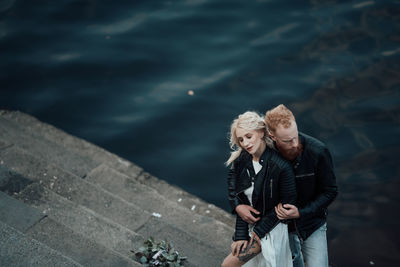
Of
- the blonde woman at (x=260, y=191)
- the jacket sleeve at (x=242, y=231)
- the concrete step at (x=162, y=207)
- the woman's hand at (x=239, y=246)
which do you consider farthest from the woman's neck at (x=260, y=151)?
the concrete step at (x=162, y=207)

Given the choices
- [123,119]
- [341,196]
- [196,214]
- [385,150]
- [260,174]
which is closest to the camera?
[260,174]

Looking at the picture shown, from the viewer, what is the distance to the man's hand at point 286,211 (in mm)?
3436

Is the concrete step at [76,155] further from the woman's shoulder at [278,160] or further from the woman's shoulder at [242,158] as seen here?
the woman's shoulder at [278,160]

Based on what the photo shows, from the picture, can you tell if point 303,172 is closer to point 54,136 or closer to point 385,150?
point 385,150

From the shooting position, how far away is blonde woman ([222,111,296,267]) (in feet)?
11.3

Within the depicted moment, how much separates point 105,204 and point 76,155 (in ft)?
4.29

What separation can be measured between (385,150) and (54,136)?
16.3 ft

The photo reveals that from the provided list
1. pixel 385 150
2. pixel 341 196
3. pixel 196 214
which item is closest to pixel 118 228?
pixel 196 214

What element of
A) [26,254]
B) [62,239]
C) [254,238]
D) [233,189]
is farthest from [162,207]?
[26,254]

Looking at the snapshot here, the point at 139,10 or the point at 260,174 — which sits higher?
the point at 260,174

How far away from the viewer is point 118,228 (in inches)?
177

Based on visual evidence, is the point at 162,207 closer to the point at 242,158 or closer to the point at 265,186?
the point at 242,158

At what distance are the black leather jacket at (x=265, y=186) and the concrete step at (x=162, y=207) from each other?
4.85 feet

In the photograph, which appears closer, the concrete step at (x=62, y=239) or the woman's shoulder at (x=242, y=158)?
the woman's shoulder at (x=242, y=158)
